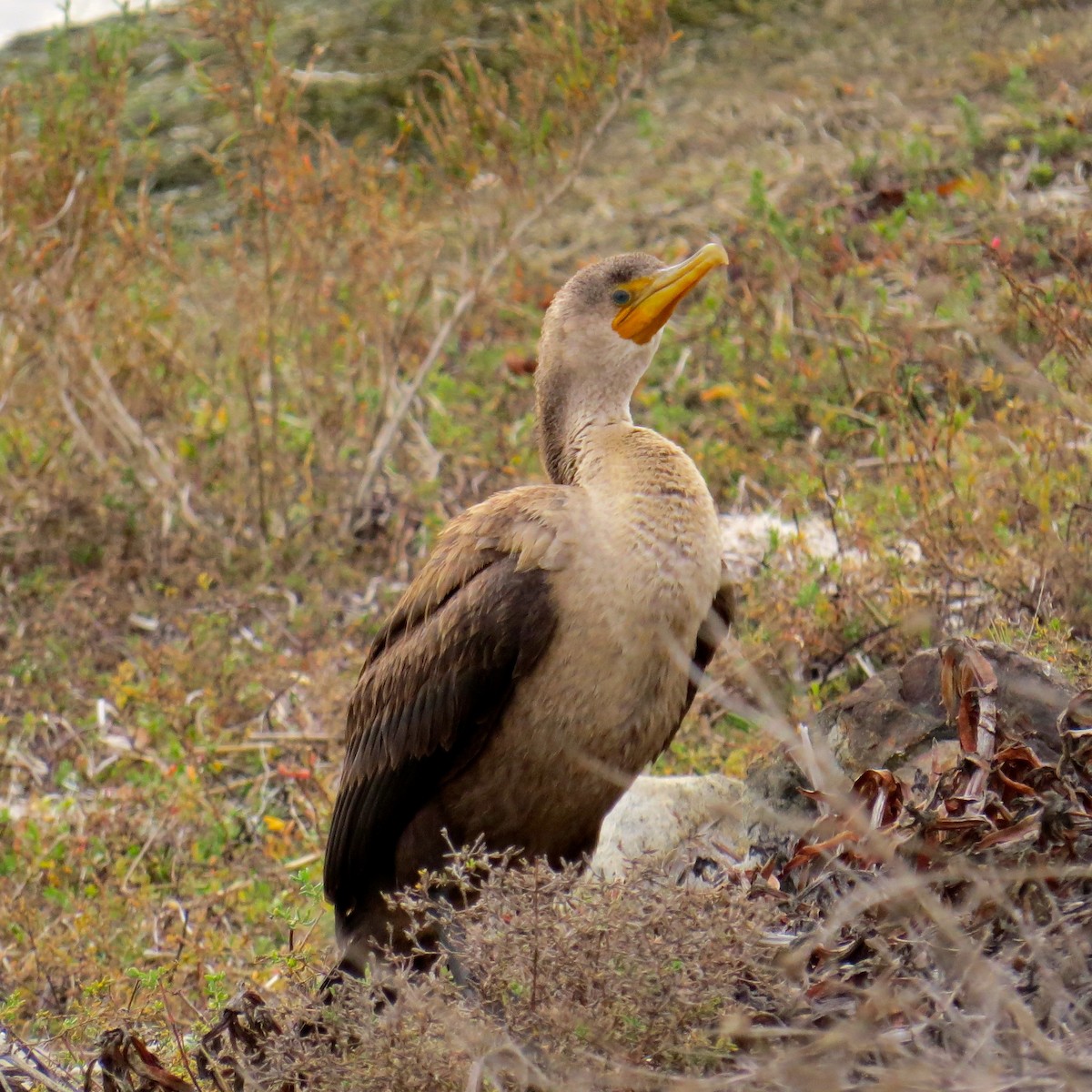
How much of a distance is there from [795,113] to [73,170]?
4.65 m

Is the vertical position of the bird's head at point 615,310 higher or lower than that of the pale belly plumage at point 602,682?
higher

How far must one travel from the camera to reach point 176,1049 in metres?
3.71

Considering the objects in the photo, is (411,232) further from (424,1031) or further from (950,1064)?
(950,1064)

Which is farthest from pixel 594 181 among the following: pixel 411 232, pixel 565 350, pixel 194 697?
pixel 565 350

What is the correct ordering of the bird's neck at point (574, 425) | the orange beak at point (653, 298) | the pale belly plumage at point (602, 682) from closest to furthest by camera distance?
1. the pale belly plumage at point (602, 682)
2. the bird's neck at point (574, 425)
3. the orange beak at point (653, 298)

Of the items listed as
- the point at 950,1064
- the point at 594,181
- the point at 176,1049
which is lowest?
the point at 594,181

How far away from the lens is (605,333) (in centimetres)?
444

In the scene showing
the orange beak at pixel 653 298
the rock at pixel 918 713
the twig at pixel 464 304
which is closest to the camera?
the rock at pixel 918 713

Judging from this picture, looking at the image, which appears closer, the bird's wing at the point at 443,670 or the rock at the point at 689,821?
the bird's wing at the point at 443,670

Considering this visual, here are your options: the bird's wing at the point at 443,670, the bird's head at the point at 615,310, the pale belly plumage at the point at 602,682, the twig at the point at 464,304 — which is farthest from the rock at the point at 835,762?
the twig at the point at 464,304

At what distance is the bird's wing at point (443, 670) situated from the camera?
12.6ft

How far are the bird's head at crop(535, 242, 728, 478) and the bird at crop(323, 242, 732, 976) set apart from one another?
0.08 ft

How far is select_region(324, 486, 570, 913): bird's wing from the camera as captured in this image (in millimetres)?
3834

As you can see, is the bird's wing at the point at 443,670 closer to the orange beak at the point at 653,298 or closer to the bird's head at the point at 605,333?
the bird's head at the point at 605,333
